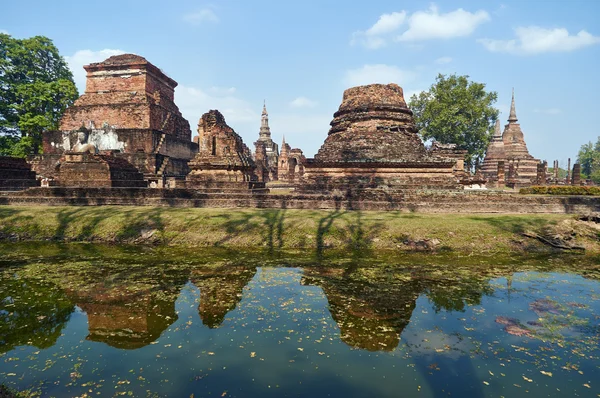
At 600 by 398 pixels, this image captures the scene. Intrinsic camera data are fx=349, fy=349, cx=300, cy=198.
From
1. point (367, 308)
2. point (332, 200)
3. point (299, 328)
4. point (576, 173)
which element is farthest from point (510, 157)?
point (299, 328)

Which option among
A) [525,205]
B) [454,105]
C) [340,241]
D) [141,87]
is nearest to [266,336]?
[340,241]

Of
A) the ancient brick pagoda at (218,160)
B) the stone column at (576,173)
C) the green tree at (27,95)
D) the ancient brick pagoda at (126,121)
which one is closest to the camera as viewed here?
the ancient brick pagoda at (218,160)

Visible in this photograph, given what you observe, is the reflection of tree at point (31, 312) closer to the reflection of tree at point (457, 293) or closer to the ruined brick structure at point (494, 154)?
the reflection of tree at point (457, 293)

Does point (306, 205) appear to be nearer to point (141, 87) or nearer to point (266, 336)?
point (266, 336)

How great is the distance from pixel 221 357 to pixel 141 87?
→ 26.7m

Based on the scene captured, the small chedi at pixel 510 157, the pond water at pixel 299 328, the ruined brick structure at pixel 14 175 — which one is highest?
the small chedi at pixel 510 157

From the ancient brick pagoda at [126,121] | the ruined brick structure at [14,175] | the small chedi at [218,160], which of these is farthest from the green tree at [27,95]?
the small chedi at [218,160]

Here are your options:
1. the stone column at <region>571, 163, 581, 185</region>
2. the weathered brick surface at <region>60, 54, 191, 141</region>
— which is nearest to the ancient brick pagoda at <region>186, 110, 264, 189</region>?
the weathered brick surface at <region>60, 54, 191, 141</region>

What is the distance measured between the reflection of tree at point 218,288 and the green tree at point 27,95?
2840 centimetres

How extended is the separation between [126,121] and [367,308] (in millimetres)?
25128

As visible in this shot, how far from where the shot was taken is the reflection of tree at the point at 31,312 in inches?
164

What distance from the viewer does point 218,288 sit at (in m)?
6.02

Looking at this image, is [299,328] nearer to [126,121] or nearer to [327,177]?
[327,177]

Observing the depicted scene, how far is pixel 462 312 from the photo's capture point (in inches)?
199
